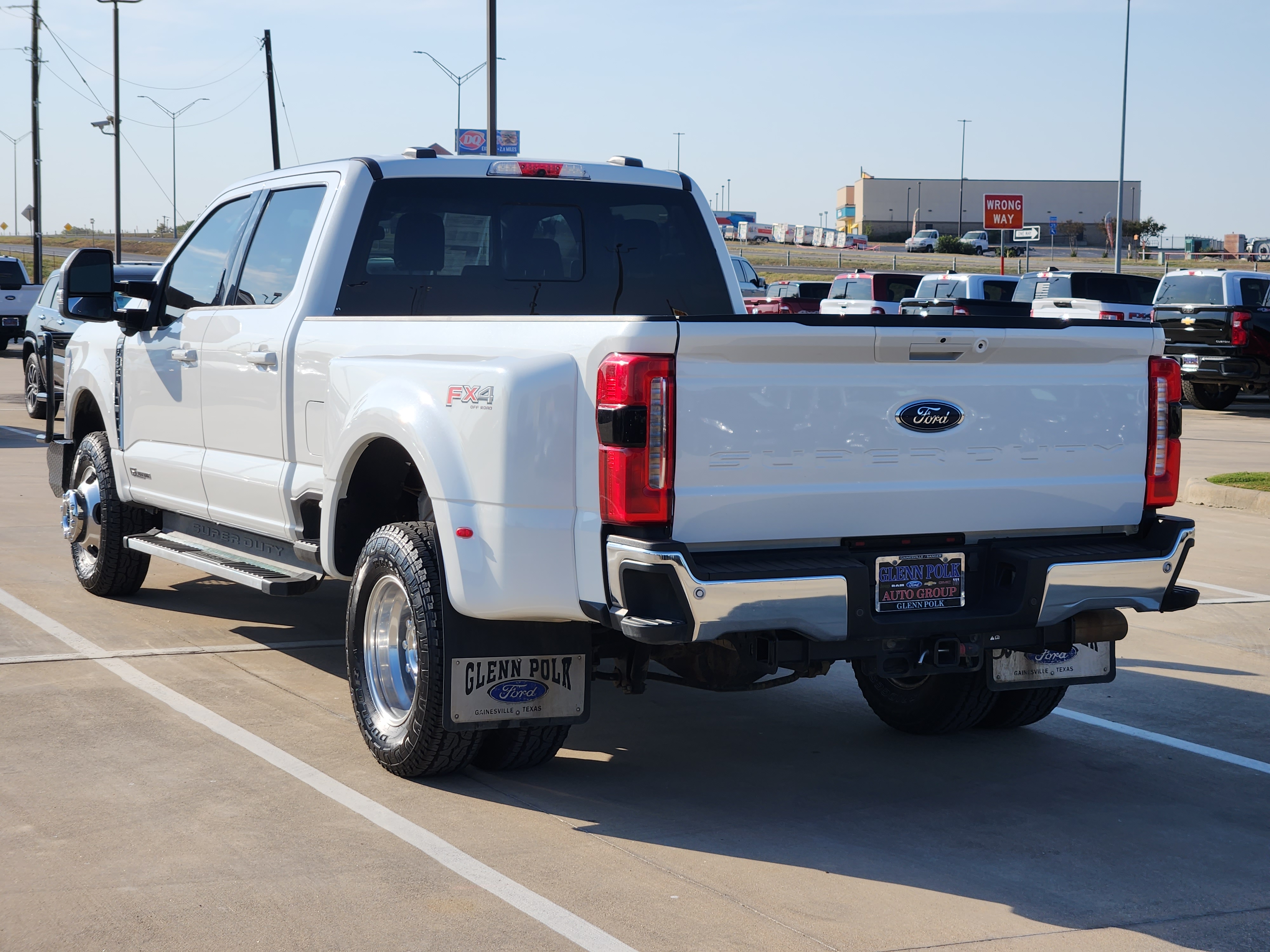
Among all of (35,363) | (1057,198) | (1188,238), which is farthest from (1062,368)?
(1057,198)

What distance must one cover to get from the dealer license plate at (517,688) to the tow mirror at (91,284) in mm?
3496

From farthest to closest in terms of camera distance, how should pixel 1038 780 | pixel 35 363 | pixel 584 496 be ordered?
pixel 35 363, pixel 1038 780, pixel 584 496

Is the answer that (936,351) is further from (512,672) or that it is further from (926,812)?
(512,672)

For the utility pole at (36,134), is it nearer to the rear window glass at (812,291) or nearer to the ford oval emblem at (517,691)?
the rear window glass at (812,291)

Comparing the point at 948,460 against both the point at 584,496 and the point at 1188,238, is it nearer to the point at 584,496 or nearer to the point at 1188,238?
the point at 584,496

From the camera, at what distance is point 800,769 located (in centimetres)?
568

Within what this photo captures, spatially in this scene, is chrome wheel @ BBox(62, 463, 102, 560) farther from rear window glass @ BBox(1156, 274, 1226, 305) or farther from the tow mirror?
rear window glass @ BBox(1156, 274, 1226, 305)

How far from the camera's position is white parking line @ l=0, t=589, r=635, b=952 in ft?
13.4

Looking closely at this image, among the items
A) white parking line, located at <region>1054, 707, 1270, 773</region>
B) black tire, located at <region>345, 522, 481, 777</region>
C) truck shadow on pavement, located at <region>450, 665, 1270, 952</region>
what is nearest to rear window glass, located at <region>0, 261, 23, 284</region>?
truck shadow on pavement, located at <region>450, 665, 1270, 952</region>

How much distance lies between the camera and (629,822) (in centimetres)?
500

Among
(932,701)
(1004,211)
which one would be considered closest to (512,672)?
(932,701)

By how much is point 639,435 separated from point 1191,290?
21.9 m

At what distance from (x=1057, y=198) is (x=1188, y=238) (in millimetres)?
33007

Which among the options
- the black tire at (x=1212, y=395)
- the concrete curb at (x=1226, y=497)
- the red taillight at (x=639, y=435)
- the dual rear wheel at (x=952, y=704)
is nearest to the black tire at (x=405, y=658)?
the red taillight at (x=639, y=435)
